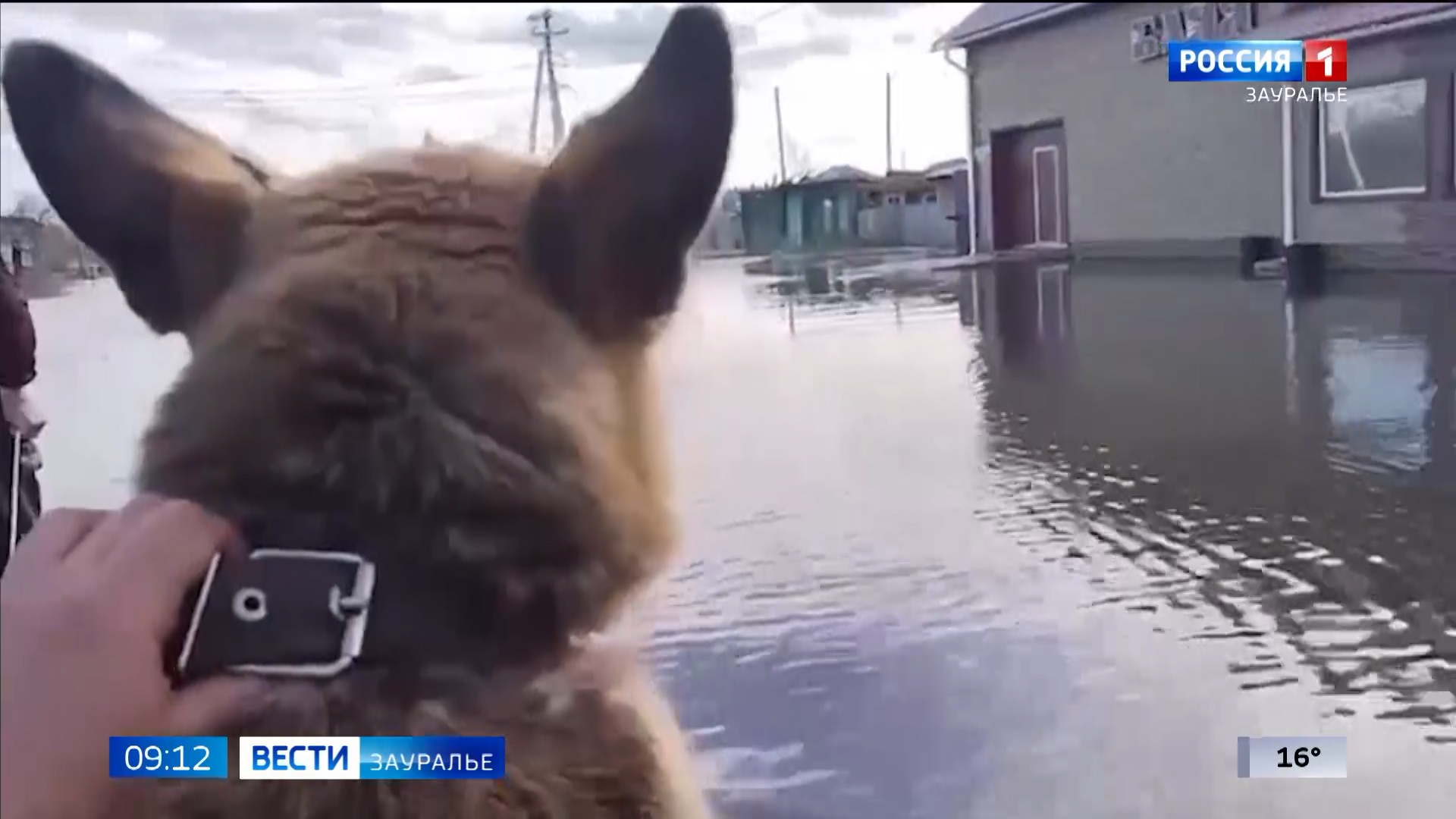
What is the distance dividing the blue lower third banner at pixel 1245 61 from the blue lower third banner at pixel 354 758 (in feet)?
3.83

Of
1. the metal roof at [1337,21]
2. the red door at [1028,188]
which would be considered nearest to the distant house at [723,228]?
the metal roof at [1337,21]

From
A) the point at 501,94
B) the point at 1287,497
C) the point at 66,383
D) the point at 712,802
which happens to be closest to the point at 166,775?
the point at 501,94

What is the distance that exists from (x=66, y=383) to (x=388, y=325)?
2.35 feet

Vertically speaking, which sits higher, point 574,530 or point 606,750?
point 574,530

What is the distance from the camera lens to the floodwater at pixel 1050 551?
1438 mm

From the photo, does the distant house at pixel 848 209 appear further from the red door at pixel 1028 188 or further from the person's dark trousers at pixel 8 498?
the red door at pixel 1028 188

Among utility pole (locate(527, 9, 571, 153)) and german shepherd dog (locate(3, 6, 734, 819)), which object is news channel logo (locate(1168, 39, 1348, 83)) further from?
german shepherd dog (locate(3, 6, 734, 819))

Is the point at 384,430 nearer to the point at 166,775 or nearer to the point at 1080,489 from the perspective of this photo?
the point at 166,775

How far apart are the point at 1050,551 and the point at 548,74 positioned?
1524 mm

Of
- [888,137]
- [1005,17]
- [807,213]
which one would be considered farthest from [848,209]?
[1005,17]

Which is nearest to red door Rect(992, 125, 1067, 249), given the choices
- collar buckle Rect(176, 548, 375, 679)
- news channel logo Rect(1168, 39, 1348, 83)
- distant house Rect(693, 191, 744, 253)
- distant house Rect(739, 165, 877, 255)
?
distant house Rect(739, 165, 877, 255)

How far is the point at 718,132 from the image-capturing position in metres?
0.64

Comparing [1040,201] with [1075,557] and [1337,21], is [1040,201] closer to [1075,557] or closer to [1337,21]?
[1337,21]

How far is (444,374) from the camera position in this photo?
642 millimetres
